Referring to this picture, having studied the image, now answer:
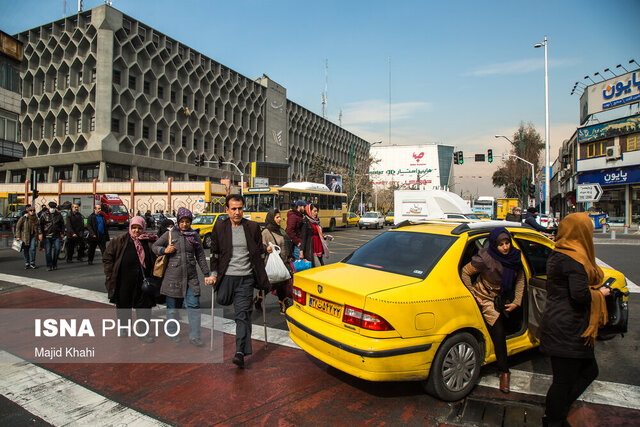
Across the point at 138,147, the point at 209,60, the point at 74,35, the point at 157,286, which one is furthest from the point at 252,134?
the point at 157,286

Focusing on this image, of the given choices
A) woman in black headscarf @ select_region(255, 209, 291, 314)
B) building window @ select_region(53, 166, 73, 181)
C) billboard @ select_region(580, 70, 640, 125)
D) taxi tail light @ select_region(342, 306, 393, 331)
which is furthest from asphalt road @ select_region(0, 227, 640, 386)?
building window @ select_region(53, 166, 73, 181)

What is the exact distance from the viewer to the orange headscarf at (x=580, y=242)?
265cm

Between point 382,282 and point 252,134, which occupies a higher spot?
point 252,134

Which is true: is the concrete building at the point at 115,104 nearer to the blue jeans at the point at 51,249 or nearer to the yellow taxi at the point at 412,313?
the blue jeans at the point at 51,249

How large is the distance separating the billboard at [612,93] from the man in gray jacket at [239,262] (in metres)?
40.0

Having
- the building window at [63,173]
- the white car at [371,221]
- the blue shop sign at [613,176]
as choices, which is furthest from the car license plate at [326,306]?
the building window at [63,173]

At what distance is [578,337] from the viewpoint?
265 centimetres

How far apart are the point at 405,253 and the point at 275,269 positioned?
2044 millimetres

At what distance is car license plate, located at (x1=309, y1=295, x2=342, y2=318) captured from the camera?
3.49 m

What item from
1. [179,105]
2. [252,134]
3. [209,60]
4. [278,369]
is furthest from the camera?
[252,134]

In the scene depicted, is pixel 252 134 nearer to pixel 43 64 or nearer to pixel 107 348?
pixel 43 64

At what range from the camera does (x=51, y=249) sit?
10.6 meters

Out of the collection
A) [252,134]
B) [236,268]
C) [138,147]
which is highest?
[252,134]

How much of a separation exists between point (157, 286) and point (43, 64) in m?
61.1
